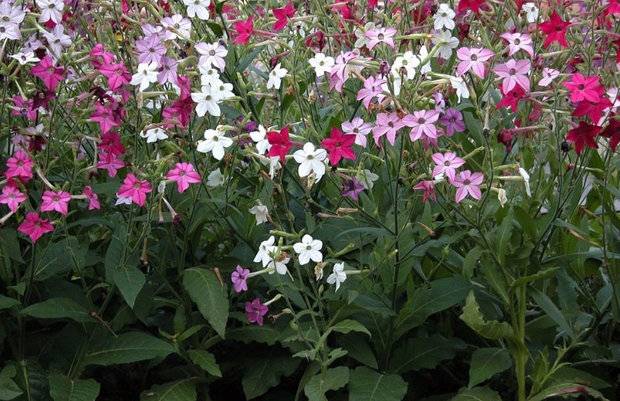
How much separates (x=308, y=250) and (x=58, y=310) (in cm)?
83

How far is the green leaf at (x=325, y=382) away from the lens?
2.79 m

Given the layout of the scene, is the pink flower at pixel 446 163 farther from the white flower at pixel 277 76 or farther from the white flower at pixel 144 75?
the white flower at pixel 144 75

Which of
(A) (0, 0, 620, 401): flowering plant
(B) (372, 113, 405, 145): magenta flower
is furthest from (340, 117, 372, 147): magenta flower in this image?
A: (B) (372, 113, 405, 145): magenta flower

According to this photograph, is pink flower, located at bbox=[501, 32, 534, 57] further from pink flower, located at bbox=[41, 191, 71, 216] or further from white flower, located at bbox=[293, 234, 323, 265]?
pink flower, located at bbox=[41, 191, 71, 216]

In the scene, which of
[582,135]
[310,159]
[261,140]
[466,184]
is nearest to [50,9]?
[261,140]

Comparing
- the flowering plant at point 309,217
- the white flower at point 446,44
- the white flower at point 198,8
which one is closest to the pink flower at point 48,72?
the flowering plant at point 309,217

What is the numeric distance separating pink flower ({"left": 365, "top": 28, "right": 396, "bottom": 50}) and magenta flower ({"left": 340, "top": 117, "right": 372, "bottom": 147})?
22 cm

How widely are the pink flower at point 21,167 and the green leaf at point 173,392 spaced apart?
772 mm

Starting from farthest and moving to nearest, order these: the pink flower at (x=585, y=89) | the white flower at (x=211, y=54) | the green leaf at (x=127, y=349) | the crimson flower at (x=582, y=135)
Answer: the green leaf at (x=127, y=349)
the white flower at (x=211, y=54)
the crimson flower at (x=582, y=135)
the pink flower at (x=585, y=89)

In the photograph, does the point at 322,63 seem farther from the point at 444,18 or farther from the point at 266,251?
the point at 266,251

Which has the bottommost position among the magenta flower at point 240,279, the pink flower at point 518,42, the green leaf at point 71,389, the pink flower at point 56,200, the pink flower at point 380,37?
the green leaf at point 71,389

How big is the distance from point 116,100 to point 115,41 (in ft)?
0.90

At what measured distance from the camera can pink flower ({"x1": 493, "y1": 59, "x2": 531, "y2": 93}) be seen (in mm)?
2684

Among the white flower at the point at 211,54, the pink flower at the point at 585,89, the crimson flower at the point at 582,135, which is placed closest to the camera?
the pink flower at the point at 585,89
